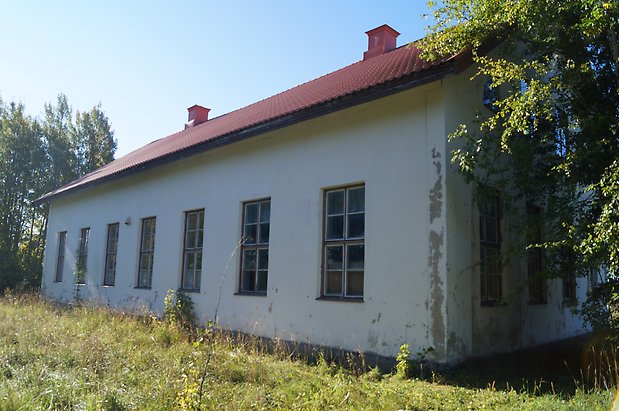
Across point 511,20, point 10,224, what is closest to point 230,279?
point 511,20

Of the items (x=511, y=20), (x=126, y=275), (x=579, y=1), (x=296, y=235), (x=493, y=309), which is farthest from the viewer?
(x=126, y=275)

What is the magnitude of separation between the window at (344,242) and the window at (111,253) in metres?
9.14

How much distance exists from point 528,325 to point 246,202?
6.36m

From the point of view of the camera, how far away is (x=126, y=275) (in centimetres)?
1455

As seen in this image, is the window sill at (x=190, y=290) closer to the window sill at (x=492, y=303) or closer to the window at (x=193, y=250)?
the window at (x=193, y=250)

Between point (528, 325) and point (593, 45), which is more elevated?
point (593, 45)

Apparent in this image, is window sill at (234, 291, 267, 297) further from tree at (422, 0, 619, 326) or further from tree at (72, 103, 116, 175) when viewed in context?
tree at (72, 103, 116, 175)

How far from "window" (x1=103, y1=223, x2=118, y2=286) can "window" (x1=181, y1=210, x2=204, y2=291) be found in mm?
4195

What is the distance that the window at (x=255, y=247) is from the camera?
1040 cm

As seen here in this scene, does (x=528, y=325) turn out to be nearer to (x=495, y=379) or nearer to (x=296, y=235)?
(x=495, y=379)

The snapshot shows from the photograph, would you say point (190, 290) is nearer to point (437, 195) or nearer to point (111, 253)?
point (111, 253)

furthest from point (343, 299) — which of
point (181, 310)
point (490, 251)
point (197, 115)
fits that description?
point (197, 115)

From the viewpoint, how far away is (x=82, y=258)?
1705 cm

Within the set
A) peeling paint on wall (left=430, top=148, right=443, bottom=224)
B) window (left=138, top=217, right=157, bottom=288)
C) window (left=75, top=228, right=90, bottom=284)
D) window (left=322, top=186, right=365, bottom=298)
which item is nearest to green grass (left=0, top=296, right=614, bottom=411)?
window (left=322, top=186, right=365, bottom=298)
